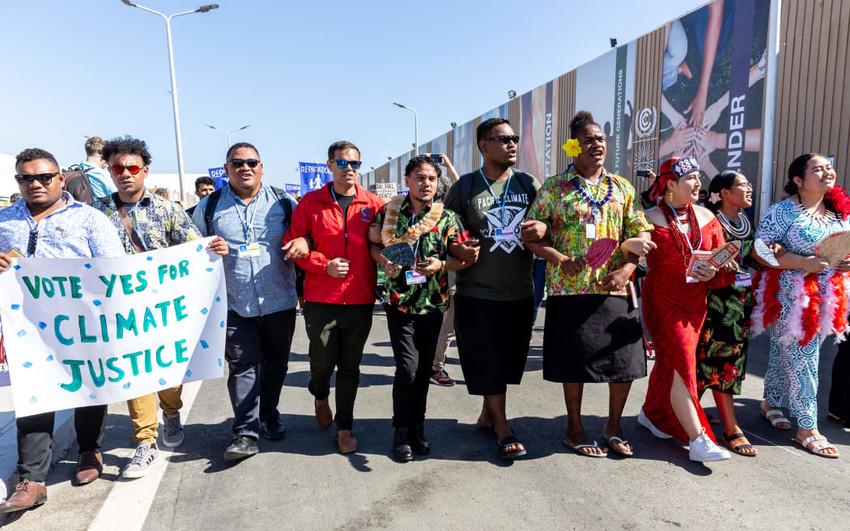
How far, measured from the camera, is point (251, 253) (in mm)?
3453

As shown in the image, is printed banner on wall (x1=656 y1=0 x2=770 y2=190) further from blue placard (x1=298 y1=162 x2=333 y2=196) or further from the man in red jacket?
→ the man in red jacket

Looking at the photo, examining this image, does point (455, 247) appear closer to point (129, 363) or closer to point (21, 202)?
point (129, 363)

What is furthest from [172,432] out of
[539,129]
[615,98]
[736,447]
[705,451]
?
[539,129]

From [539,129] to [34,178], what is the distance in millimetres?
17337

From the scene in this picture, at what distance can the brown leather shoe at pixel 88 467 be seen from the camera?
3055 mm

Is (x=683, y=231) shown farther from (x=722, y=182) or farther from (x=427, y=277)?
(x=427, y=277)

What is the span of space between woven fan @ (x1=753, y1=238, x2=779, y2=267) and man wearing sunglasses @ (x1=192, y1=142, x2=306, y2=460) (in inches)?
120

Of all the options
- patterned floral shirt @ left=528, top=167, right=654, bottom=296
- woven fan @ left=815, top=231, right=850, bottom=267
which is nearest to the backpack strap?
patterned floral shirt @ left=528, top=167, right=654, bottom=296

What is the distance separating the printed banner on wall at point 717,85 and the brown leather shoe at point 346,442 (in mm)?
8602

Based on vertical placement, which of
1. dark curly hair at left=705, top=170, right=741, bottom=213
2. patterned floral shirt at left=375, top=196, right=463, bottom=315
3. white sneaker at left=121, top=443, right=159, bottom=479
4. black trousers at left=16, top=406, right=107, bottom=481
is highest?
dark curly hair at left=705, top=170, right=741, bottom=213

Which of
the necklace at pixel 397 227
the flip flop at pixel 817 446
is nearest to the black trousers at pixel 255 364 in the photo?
the necklace at pixel 397 227

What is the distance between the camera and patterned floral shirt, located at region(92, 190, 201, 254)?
3.31 m

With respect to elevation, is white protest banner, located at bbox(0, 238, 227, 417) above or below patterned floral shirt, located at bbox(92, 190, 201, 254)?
below

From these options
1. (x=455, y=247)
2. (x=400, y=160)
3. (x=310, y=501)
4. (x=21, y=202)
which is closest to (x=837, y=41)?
(x=455, y=247)
